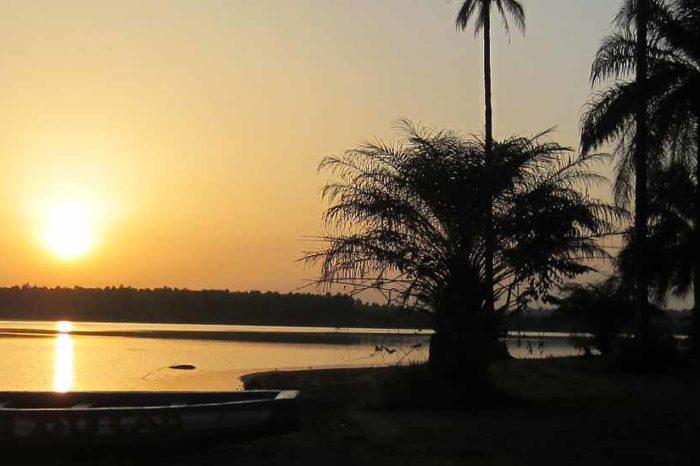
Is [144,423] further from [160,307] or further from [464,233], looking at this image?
[160,307]

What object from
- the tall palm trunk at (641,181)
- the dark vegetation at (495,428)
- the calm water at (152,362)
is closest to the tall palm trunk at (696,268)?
the tall palm trunk at (641,181)

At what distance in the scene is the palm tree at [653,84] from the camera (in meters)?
23.4

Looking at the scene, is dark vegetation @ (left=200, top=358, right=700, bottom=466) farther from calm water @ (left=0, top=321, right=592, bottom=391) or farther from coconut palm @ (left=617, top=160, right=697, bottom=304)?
coconut palm @ (left=617, top=160, right=697, bottom=304)

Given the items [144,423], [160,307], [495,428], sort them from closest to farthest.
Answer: [144,423] → [495,428] → [160,307]

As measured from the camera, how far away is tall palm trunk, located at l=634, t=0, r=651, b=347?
23.3m

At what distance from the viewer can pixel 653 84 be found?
77.0 ft

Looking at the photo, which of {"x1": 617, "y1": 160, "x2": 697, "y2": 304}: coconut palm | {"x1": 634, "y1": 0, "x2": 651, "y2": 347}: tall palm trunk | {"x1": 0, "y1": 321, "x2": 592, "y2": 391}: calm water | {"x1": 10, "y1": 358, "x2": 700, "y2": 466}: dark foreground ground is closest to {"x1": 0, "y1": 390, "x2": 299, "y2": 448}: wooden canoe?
{"x1": 10, "y1": 358, "x2": 700, "y2": 466}: dark foreground ground

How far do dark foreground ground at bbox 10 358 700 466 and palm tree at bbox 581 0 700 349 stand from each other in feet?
23.1

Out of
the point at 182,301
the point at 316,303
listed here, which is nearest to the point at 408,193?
the point at 316,303

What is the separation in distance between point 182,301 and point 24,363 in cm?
9395

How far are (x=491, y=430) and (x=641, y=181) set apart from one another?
494 inches

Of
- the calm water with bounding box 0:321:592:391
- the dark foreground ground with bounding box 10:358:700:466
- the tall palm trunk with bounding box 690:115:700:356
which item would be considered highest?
the tall palm trunk with bounding box 690:115:700:356

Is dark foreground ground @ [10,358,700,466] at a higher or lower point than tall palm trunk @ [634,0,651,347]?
lower

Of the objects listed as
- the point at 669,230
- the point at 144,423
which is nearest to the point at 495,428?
the point at 144,423
